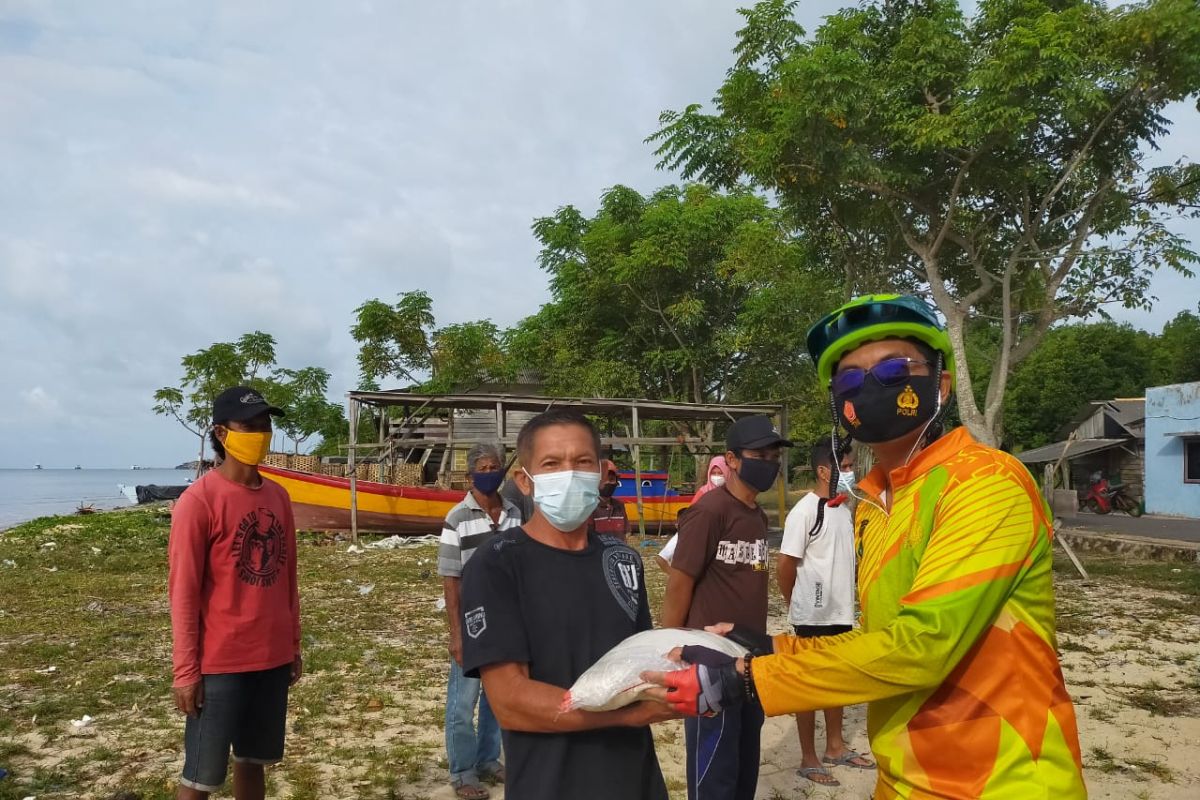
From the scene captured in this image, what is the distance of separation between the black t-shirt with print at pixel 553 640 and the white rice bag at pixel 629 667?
22 cm

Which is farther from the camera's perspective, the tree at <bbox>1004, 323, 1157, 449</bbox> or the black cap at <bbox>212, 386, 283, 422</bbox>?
the tree at <bbox>1004, 323, 1157, 449</bbox>

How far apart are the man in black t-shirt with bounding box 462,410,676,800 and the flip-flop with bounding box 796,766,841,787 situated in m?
2.87

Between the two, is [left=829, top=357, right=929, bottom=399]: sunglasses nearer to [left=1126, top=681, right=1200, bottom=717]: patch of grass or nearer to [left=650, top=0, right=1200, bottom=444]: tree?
[left=1126, top=681, right=1200, bottom=717]: patch of grass

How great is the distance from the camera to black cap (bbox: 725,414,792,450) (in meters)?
4.28

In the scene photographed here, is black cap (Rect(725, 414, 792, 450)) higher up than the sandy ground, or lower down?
higher up

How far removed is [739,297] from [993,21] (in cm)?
1124

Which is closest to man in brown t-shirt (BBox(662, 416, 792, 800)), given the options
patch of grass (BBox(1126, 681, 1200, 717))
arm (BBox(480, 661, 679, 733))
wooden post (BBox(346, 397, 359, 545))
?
arm (BBox(480, 661, 679, 733))

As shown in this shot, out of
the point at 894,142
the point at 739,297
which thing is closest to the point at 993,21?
the point at 894,142

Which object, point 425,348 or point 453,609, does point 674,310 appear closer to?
point 425,348

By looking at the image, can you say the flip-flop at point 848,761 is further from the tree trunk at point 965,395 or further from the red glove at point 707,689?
the tree trunk at point 965,395

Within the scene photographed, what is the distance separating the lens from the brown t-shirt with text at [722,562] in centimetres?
398

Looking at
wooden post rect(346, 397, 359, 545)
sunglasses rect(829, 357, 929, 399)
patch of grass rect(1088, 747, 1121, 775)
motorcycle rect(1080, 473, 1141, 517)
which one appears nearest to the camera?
sunglasses rect(829, 357, 929, 399)

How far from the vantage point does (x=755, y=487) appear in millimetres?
4273

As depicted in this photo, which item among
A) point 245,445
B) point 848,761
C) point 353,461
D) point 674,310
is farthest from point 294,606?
point 674,310
